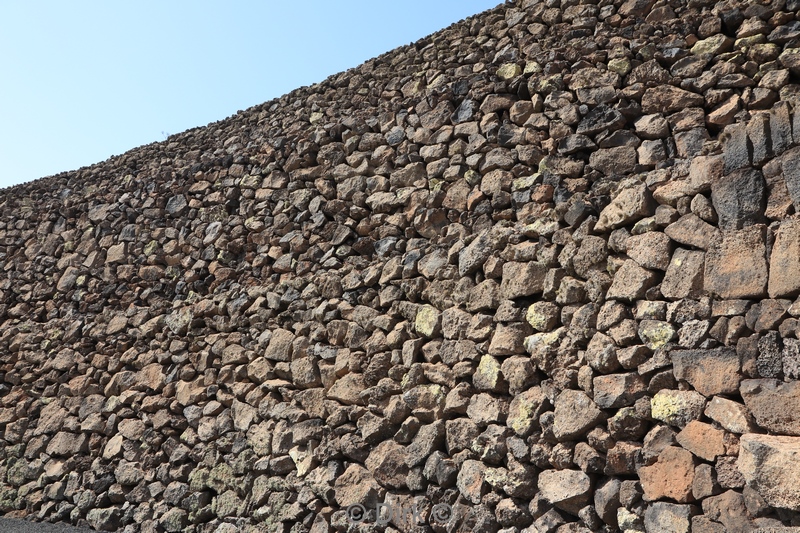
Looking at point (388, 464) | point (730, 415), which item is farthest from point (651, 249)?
point (388, 464)

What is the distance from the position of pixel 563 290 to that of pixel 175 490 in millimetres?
3737

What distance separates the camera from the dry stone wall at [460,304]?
3.52 m

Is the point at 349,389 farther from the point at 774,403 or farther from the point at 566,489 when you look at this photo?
the point at 774,403

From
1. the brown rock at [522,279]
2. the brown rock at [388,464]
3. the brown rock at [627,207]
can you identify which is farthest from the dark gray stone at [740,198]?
the brown rock at [388,464]

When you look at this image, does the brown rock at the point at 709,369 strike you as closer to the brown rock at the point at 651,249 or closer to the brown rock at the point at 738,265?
the brown rock at the point at 738,265

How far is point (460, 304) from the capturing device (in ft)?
16.1

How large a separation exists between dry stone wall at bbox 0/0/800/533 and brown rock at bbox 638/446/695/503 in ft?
0.04

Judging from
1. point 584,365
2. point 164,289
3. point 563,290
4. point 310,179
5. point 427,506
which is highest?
point 310,179

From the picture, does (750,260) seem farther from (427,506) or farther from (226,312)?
(226,312)

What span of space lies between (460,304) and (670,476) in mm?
1896

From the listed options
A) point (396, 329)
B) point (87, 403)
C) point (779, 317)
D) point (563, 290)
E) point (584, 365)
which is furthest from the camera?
point (87, 403)

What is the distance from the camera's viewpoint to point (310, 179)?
665 centimetres

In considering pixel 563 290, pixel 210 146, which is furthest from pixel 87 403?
pixel 563 290

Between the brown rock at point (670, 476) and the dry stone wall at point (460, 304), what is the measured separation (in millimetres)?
11
